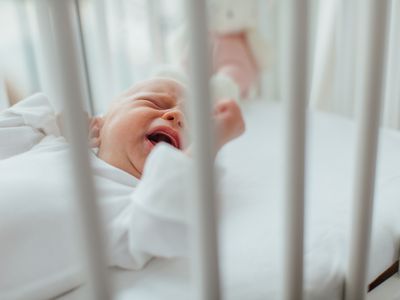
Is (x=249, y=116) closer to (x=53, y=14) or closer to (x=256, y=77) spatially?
(x=256, y=77)

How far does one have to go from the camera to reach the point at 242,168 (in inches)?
34.4

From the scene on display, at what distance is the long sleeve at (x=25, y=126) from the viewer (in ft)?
2.42

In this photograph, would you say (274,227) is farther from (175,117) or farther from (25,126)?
(25,126)

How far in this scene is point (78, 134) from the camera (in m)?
0.33

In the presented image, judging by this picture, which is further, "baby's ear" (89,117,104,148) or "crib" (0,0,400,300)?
"baby's ear" (89,117,104,148)

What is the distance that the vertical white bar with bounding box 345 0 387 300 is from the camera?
46cm

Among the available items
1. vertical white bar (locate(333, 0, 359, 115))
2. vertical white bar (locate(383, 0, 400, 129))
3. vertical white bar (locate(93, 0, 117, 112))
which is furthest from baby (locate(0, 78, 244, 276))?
vertical white bar (locate(333, 0, 359, 115))

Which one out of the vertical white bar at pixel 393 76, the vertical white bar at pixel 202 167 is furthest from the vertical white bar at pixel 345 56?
the vertical white bar at pixel 202 167

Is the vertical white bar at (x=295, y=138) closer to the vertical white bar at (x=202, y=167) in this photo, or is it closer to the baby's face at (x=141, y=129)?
the vertical white bar at (x=202, y=167)

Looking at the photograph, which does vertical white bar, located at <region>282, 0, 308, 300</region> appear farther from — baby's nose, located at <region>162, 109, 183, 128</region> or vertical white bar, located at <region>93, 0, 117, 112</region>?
vertical white bar, located at <region>93, 0, 117, 112</region>

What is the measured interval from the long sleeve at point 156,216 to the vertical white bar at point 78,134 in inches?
4.6

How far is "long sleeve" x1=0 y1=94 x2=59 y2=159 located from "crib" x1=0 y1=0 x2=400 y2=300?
427mm

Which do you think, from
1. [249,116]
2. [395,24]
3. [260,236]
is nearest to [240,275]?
[260,236]

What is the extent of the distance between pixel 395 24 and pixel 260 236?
2.33 ft
